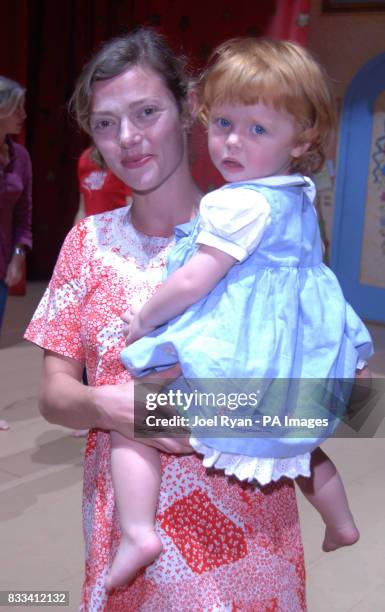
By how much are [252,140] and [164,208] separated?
0.26 m

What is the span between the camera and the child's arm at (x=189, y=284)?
1.26 metres

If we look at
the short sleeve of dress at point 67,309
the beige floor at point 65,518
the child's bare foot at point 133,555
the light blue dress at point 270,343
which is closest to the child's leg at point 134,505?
the child's bare foot at point 133,555

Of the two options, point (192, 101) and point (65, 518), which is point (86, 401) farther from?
point (65, 518)

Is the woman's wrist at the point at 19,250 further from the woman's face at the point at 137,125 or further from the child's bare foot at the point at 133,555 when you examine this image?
the child's bare foot at the point at 133,555

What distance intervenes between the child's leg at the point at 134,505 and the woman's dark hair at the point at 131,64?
2.10ft

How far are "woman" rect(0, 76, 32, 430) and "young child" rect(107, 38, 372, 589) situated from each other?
2482 mm

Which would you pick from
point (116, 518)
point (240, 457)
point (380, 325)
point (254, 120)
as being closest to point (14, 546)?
point (116, 518)

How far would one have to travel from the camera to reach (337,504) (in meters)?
1.48

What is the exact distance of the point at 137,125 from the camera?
1.44m

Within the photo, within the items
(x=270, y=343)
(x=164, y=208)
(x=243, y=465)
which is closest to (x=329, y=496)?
(x=243, y=465)

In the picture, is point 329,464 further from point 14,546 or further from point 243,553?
point 14,546

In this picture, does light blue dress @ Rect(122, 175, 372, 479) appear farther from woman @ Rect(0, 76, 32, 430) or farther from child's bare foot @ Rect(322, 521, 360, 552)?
woman @ Rect(0, 76, 32, 430)

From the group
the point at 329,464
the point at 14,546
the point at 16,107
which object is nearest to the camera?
the point at 329,464

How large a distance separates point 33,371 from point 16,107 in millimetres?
1814
